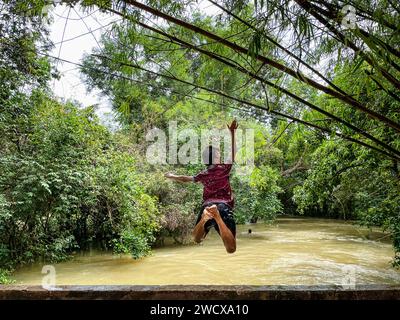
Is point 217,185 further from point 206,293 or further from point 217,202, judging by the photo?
point 206,293

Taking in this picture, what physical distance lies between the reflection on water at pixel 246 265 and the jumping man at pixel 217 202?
4.52 metres

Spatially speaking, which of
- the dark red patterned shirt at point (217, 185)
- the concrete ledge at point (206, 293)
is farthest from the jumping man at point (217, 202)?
the concrete ledge at point (206, 293)

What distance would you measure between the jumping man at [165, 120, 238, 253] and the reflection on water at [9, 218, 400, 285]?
452 cm

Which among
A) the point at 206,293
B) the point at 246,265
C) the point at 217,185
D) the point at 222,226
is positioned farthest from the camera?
the point at 246,265

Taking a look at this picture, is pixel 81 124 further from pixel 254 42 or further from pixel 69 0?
pixel 254 42

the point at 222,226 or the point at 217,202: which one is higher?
the point at 217,202

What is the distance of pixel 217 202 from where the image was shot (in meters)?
2.59

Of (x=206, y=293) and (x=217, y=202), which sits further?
(x=217, y=202)

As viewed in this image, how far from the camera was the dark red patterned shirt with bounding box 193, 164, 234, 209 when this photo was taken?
2650 millimetres

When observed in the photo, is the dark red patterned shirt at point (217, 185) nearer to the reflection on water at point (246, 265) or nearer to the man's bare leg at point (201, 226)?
the man's bare leg at point (201, 226)

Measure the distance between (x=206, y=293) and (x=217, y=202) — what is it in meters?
0.80

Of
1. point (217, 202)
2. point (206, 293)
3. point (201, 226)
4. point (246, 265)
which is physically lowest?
point (246, 265)

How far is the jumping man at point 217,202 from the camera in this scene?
8.39 ft

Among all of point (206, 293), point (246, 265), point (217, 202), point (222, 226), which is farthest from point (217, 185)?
point (246, 265)
